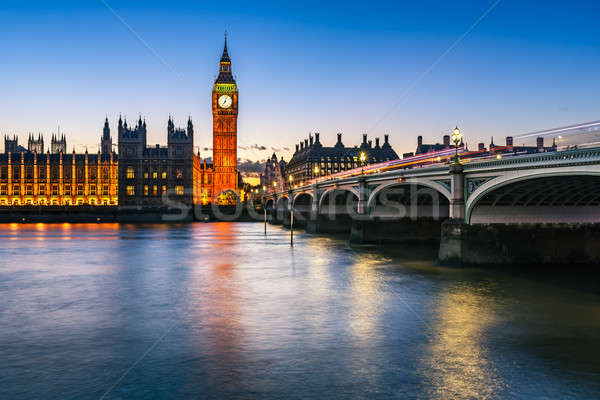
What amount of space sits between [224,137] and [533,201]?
129327mm

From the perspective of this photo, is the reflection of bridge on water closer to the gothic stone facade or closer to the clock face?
the gothic stone facade

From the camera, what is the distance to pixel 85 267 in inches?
1273

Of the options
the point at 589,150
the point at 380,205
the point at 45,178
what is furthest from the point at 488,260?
the point at 45,178

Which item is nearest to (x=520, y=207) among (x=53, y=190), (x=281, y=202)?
(x=281, y=202)

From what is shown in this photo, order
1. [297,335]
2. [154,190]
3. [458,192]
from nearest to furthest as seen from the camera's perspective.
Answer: [297,335] → [458,192] → [154,190]

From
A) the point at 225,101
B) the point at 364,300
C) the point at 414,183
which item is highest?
the point at 225,101

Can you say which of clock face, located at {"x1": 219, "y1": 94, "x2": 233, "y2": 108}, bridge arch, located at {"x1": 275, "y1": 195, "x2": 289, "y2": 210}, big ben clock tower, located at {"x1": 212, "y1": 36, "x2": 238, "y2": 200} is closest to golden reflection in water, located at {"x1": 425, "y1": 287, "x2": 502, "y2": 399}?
bridge arch, located at {"x1": 275, "y1": 195, "x2": 289, "y2": 210}

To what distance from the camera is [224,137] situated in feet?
508

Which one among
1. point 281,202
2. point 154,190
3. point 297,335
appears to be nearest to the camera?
point 297,335

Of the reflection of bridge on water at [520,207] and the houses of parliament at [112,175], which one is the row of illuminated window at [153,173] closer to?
the houses of parliament at [112,175]

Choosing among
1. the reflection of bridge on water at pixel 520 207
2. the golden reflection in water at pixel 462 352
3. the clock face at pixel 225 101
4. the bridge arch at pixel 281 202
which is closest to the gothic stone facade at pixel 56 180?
the clock face at pixel 225 101

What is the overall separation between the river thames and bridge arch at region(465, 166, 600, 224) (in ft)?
15.9

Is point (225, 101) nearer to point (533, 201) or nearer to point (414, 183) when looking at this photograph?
point (414, 183)

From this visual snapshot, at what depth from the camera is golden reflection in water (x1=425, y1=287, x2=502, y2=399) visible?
10305 millimetres
